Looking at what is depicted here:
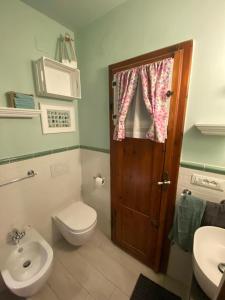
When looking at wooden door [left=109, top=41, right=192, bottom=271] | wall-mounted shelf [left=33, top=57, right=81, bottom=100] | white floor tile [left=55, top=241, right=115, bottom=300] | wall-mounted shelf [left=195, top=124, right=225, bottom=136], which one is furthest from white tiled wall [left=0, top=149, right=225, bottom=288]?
wall-mounted shelf [left=33, top=57, right=81, bottom=100]

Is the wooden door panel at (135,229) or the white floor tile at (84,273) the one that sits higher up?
the wooden door panel at (135,229)

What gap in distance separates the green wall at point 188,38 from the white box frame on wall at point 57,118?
51cm

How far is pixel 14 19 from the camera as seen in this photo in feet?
4.09

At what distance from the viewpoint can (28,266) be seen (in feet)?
4.38

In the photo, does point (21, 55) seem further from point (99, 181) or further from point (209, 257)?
point (209, 257)

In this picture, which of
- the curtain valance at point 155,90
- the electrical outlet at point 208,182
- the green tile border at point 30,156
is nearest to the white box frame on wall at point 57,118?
the green tile border at point 30,156

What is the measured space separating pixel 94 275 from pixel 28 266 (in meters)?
0.66

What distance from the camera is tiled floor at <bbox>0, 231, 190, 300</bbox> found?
136 centimetres

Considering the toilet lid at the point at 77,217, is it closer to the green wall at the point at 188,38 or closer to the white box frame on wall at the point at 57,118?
the white box frame on wall at the point at 57,118

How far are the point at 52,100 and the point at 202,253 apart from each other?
184 centimetres

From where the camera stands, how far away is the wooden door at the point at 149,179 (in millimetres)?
1139

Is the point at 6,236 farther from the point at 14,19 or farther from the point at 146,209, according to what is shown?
the point at 14,19

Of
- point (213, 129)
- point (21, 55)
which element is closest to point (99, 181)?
point (213, 129)

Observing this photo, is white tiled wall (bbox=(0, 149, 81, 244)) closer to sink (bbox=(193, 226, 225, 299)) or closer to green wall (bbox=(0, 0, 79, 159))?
green wall (bbox=(0, 0, 79, 159))
